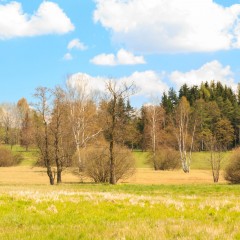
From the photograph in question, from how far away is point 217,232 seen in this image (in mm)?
7832

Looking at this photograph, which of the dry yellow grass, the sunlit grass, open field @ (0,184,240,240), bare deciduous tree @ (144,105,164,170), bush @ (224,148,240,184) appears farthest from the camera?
the sunlit grass

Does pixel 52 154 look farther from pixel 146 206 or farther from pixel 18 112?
pixel 18 112

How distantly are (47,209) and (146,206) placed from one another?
321 centimetres

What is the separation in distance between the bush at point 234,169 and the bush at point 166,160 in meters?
27.0

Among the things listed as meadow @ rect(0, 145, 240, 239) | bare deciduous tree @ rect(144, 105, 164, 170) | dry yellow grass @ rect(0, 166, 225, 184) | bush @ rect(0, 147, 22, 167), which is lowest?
dry yellow grass @ rect(0, 166, 225, 184)

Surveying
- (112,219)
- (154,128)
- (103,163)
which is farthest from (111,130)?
(154,128)

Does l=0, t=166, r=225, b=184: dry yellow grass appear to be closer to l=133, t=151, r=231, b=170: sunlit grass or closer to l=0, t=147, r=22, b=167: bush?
l=133, t=151, r=231, b=170: sunlit grass

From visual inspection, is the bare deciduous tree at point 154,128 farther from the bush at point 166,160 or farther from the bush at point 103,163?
the bush at point 103,163

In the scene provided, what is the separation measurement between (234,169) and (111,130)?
546 inches

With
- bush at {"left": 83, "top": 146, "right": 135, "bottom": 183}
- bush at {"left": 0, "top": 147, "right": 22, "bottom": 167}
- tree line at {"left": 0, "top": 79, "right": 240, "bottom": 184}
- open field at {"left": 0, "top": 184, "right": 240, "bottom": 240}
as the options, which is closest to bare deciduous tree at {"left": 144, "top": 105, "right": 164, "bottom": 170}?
tree line at {"left": 0, "top": 79, "right": 240, "bottom": 184}

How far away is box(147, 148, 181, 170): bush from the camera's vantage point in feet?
227

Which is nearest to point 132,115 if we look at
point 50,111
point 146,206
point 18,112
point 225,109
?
point 225,109

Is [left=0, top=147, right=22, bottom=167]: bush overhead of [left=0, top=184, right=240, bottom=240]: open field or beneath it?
overhead

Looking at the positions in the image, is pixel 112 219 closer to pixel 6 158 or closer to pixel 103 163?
pixel 103 163
